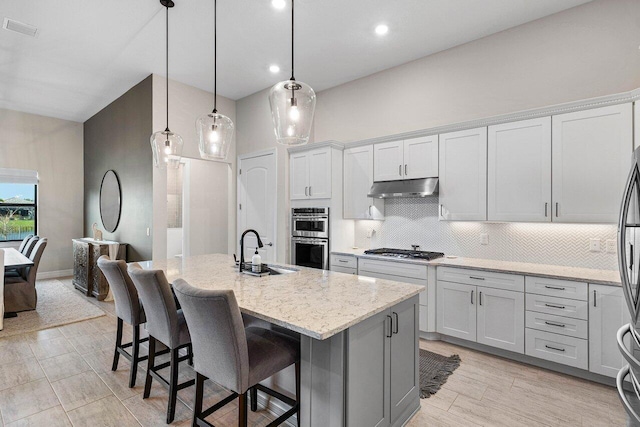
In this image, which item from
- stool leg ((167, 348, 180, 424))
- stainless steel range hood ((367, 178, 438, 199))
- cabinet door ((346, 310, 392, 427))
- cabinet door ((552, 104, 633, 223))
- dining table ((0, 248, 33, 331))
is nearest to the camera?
cabinet door ((346, 310, 392, 427))

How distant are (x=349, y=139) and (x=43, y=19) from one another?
3620 millimetres

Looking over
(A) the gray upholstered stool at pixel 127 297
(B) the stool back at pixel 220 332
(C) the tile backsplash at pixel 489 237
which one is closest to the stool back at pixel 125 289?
(A) the gray upholstered stool at pixel 127 297

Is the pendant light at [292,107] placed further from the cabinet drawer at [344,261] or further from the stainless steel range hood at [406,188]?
the cabinet drawer at [344,261]

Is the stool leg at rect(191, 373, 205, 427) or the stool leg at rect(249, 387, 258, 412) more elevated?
the stool leg at rect(191, 373, 205, 427)

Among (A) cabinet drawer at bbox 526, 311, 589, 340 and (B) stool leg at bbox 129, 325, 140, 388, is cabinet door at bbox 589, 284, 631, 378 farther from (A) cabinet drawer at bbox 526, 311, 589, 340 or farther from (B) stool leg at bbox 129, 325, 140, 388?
(B) stool leg at bbox 129, 325, 140, 388

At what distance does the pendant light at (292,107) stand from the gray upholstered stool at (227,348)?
3.75ft

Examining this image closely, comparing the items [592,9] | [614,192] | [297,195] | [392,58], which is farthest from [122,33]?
[614,192]

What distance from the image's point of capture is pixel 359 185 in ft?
14.2

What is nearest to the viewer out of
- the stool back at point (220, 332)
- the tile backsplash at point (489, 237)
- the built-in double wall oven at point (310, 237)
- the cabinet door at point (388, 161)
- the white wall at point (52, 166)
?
the stool back at point (220, 332)

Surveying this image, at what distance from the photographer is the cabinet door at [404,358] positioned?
201cm

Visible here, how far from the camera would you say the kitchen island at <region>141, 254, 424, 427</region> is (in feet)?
5.33

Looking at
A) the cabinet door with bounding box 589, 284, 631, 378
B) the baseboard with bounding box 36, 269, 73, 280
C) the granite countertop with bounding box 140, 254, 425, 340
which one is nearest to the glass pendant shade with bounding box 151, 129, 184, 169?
the granite countertop with bounding box 140, 254, 425, 340

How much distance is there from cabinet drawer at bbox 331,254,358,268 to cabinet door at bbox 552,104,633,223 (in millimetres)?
2089

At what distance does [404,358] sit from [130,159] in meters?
5.13
